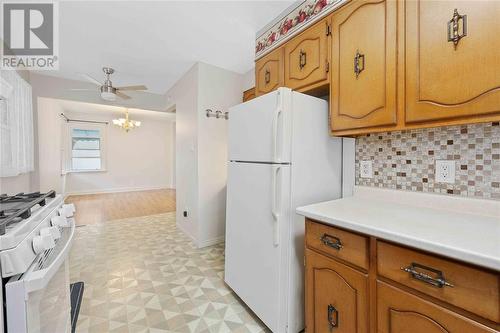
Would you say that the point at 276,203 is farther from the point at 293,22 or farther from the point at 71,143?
the point at 71,143

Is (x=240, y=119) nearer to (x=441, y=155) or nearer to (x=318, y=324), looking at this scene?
(x=441, y=155)

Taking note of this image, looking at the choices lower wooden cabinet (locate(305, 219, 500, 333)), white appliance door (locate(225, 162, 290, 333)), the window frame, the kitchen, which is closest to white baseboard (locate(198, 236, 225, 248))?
the kitchen

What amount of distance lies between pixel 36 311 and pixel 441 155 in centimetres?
183

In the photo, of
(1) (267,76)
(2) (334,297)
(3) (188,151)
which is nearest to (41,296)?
(2) (334,297)

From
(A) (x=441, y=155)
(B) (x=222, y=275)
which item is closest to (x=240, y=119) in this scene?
(A) (x=441, y=155)

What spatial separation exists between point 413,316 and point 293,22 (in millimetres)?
1920

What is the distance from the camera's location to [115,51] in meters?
2.56

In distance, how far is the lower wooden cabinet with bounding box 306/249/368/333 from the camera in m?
0.94

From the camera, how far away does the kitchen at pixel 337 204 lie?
72 cm

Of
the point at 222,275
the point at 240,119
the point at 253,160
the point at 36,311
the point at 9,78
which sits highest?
the point at 9,78

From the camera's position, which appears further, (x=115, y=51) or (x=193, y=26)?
(x=115, y=51)

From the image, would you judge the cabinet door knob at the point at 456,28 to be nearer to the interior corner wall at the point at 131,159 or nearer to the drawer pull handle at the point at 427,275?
the drawer pull handle at the point at 427,275

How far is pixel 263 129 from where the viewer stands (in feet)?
4.64
